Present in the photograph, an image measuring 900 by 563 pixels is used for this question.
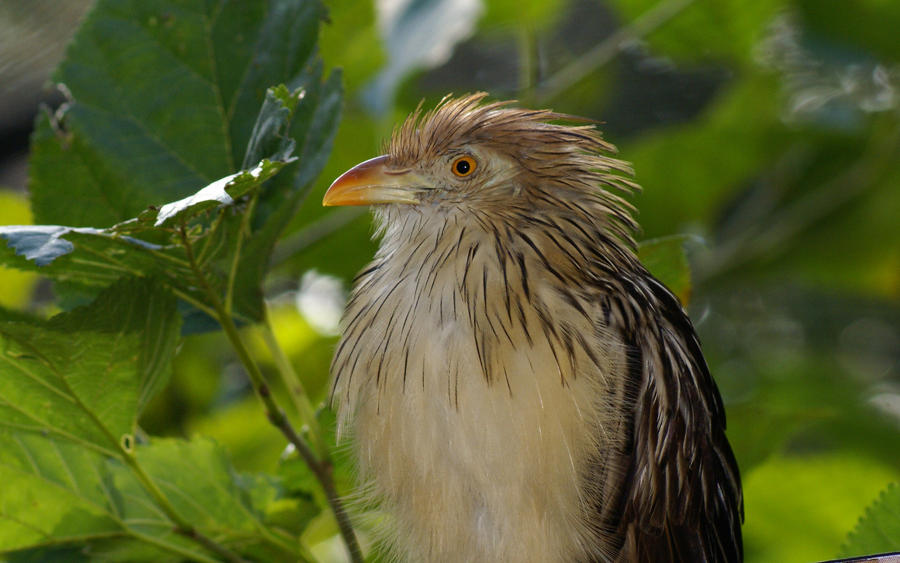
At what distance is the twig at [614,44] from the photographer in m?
3.11

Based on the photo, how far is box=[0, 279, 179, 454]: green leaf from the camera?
1668mm

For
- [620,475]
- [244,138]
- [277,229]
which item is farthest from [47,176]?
[620,475]

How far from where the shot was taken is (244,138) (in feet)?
6.61

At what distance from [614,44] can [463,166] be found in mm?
1188

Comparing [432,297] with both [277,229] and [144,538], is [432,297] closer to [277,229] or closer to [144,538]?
[277,229]

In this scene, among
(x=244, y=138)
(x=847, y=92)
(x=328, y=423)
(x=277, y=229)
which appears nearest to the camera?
(x=277, y=229)

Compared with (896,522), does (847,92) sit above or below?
above

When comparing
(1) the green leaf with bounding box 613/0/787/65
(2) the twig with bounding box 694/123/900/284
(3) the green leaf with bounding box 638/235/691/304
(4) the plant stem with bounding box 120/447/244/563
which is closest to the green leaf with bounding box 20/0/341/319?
(4) the plant stem with bounding box 120/447/244/563

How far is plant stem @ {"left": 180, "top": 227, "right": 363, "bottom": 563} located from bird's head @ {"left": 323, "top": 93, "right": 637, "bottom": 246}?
39 cm

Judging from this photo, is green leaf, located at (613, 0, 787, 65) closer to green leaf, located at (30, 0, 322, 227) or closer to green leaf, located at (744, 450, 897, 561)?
green leaf, located at (744, 450, 897, 561)

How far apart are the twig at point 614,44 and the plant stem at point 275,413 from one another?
5.12 feet

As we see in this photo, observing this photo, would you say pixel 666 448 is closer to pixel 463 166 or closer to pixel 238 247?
pixel 463 166

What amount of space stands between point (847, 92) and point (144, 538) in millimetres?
3045

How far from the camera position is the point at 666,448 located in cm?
194
